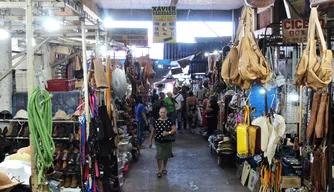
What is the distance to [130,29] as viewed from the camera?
11805 millimetres

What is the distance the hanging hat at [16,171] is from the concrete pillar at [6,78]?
3139 millimetres

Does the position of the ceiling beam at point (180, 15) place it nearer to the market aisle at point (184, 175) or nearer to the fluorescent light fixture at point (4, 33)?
the market aisle at point (184, 175)

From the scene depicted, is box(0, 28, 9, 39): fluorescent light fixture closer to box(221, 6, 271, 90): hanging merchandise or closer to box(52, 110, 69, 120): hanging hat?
box(52, 110, 69, 120): hanging hat

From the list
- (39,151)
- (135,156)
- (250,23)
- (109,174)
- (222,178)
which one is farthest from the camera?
(135,156)

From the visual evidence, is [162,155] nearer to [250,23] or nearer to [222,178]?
[222,178]

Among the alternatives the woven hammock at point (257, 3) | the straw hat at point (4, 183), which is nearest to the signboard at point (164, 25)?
the woven hammock at point (257, 3)

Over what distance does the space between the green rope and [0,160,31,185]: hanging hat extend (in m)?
0.99

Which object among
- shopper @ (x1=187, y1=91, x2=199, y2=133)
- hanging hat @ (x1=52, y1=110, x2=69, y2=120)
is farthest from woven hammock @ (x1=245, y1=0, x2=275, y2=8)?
shopper @ (x1=187, y1=91, x2=199, y2=133)

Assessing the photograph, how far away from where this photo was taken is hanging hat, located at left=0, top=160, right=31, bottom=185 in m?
4.38

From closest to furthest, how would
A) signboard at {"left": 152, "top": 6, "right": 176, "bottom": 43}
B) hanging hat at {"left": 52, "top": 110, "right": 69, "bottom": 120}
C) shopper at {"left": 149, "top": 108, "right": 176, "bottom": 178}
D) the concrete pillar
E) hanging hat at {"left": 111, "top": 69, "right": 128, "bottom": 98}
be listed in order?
hanging hat at {"left": 52, "top": 110, "right": 69, "bottom": 120}
the concrete pillar
hanging hat at {"left": 111, "top": 69, "right": 128, "bottom": 98}
shopper at {"left": 149, "top": 108, "right": 176, "bottom": 178}
signboard at {"left": 152, "top": 6, "right": 176, "bottom": 43}

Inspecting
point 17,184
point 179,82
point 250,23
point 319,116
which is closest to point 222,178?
point 319,116

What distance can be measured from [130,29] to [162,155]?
4.76 meters

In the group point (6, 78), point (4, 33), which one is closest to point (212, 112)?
point (6, 78)

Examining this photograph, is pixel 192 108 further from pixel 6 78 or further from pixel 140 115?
pixel 6 78
